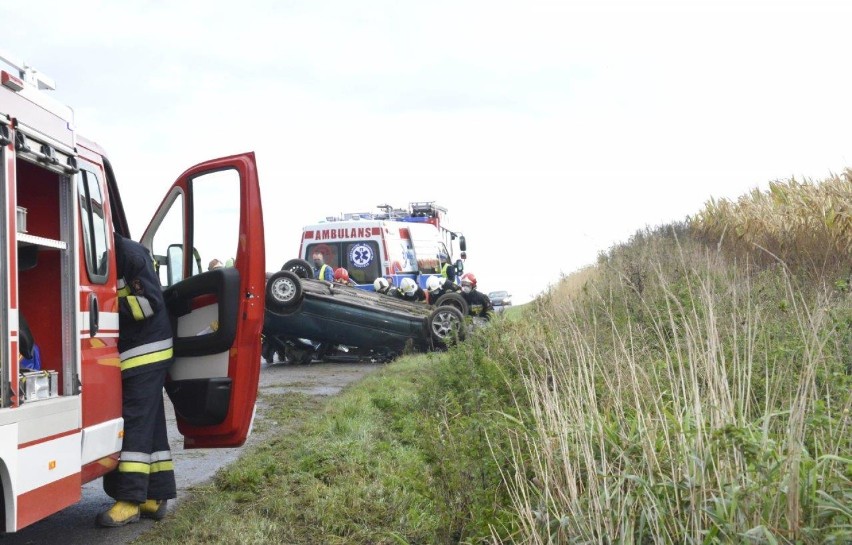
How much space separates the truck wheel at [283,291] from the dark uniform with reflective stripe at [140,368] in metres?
9.39

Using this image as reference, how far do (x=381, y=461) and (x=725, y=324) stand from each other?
8.86 ft

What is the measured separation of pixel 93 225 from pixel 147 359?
0.96 metres

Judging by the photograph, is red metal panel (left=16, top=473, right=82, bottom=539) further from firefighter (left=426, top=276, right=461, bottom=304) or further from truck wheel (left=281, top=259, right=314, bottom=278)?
firefighter (left=426, top=276, right=461, bottom=304)

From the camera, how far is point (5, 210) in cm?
450

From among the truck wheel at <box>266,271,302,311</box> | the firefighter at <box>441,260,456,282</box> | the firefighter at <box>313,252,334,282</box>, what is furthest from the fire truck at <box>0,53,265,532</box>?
the firefighter at <box>441,260,456,282</box>

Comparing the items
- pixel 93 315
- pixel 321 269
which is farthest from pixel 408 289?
pixel 93 315

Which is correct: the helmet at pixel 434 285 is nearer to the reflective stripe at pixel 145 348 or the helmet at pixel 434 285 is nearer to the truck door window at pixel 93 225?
the reflective stripe at pixel 145 348

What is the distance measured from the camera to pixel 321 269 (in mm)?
19578

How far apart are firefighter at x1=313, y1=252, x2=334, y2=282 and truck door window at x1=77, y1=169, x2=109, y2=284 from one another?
1338 centimetres

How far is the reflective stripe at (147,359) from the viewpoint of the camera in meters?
6.24

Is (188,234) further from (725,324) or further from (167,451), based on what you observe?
(725,324)

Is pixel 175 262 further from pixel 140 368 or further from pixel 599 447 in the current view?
pixel 599 447

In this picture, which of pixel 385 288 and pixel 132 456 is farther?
pixel 385 288

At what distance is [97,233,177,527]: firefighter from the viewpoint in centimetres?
622
